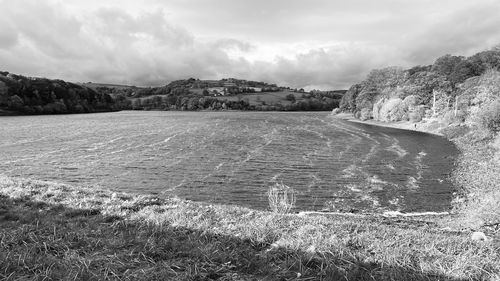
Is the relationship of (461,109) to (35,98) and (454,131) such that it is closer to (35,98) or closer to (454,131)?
(454,131)

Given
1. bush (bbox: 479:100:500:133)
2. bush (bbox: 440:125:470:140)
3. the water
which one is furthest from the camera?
bush (bbox: 440:125:470:140)

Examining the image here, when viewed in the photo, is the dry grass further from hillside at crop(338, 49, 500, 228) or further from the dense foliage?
the dense foliage

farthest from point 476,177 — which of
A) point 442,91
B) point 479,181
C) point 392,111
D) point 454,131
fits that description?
point 442,91

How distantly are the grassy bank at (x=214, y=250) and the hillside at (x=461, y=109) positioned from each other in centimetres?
1172

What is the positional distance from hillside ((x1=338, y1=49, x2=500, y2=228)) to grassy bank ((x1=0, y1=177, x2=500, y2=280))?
38.4ft

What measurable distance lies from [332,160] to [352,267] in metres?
37.9

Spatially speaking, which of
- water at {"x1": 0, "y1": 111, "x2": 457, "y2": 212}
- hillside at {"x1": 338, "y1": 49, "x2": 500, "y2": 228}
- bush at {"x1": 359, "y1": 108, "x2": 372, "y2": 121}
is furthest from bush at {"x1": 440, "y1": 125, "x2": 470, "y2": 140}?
bush at {"x1": 359, "y1": 108, "x2": 372, "y2": 121}

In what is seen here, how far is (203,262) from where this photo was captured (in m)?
7.16

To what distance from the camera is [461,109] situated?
80.1 meters

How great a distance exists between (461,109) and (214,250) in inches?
3487

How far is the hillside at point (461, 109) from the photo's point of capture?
27.5 m

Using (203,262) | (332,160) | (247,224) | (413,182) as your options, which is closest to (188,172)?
(332,160)

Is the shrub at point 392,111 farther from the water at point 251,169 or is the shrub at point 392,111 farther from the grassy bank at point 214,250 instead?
the grassy bank at point 214,250

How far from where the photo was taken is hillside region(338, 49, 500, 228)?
27.5m
